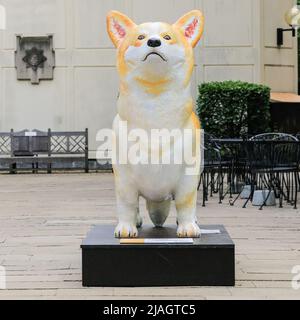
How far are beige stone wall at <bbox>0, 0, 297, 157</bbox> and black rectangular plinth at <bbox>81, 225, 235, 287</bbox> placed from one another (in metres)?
12.1

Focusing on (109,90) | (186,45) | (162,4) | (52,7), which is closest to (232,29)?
(162,4)

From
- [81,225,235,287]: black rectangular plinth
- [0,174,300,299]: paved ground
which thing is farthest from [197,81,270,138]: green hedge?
[81,225,235,287]: black rectangular plinth

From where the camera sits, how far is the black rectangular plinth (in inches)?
173

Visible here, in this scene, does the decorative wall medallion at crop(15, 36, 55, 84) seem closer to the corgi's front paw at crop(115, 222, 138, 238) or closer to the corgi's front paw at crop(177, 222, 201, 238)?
the corgi's front paw at crop(115, 222, 138, 238)

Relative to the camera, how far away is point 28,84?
1645cm

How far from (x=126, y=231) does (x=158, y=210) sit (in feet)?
1.59

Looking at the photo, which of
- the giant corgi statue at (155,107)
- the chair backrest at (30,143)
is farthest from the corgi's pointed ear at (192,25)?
the chair backrest at (30,143)

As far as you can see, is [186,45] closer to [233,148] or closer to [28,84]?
[233,148]

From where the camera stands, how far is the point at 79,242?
20.6 ft

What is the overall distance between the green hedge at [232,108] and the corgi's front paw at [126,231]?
409 inches

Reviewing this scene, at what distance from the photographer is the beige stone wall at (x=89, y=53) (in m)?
16.3

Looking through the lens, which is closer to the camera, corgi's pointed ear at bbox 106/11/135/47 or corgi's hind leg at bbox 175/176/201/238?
corgi's hind leg at bbox 175/176/201/238

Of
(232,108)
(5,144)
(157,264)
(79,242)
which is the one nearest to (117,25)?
(157,264)

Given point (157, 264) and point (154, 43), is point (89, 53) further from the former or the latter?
point (157, 264)
